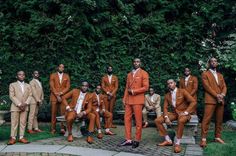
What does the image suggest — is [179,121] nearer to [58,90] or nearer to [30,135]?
[58,90]

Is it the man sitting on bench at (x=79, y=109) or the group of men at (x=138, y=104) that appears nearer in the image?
the group of men at (x=138, y=104)

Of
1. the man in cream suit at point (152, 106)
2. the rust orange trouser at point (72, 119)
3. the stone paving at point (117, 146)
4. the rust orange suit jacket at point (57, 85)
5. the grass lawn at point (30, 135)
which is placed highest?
the rust orange suit jacket at point (57, 85)

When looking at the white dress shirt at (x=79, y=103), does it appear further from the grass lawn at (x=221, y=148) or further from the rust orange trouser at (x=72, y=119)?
the grass lawn at (x=221, y=148)

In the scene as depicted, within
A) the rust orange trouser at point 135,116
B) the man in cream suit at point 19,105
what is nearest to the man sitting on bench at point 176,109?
the rust orange trouser at point 135,116

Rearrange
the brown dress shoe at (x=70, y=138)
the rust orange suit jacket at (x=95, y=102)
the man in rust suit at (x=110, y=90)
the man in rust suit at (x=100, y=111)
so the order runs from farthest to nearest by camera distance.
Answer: the man in rust suit at (x=110, y=90), the rust orange suit jacket at (x=95, y=102), the man in rust suit at (x=100, y=111), the brown dress shoe at (x=70, y=138)

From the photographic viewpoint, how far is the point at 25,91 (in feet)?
35.8

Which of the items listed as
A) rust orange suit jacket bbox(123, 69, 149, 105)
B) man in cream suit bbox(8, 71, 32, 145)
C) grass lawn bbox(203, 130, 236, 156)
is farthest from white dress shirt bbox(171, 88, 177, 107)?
man in cream suit bbox(8, 71, 32, 145)

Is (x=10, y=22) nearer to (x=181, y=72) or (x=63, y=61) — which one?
(x=63, y=61)

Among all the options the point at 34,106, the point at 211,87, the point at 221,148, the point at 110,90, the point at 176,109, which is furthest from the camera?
the point at 110,90

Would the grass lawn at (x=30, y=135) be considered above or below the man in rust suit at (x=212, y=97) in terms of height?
below

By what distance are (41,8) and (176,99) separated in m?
9.58

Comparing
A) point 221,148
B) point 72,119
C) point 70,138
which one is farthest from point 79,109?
point 221,148

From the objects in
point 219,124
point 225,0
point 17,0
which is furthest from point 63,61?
point 219,124

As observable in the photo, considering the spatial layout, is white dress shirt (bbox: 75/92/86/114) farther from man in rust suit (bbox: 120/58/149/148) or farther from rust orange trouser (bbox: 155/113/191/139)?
rust orange trouser (bbox: 155/113/191/139)
